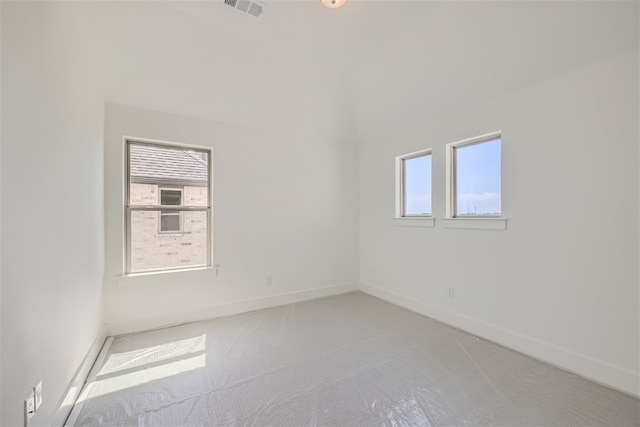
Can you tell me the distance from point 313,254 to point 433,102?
2.48 meters

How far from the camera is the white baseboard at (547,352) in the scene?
1888 millimetres

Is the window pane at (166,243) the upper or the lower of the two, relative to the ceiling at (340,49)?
lower

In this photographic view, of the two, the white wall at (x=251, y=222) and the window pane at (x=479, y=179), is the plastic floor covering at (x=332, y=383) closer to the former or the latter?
the white wall at (x=251, y=222)

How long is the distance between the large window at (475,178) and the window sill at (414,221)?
0.77 feet

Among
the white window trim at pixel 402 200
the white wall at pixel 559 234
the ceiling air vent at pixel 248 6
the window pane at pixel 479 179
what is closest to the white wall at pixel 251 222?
the white window trim at pixel 402 200

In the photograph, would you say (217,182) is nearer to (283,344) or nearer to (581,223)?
(283,344)

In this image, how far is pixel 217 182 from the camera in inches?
126

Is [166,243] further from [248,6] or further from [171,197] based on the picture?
[248,6]

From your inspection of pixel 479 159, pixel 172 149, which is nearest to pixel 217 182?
pixel 172 149

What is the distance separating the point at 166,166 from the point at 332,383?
2781mm

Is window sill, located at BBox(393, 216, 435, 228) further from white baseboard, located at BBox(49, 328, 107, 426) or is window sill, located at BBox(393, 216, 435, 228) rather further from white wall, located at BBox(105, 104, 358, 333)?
white baseboard, located at BBox(49, 328, 107, 426)

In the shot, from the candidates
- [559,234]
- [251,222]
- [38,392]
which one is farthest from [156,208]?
[559,234]

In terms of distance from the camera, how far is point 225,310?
3266 mm

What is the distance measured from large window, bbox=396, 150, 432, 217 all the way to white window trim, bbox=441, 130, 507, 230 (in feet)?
1.03
